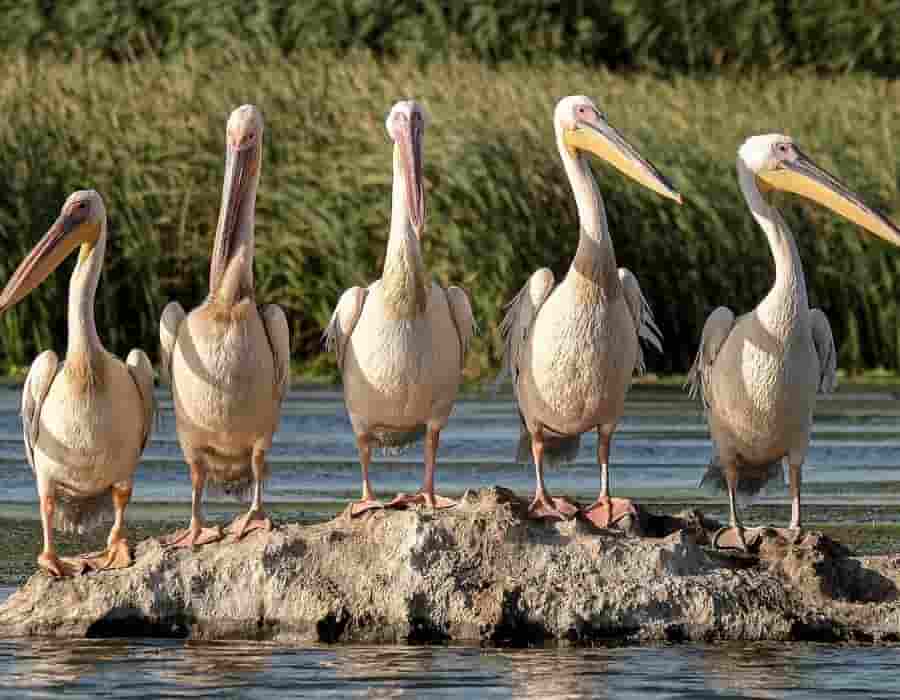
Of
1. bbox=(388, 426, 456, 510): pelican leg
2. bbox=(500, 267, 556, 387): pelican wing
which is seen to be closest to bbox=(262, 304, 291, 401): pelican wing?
bbox=(388, 426, 456, 510): pelican leg

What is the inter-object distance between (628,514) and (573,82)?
43.1ft

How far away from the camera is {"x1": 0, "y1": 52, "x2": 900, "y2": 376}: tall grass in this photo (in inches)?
706

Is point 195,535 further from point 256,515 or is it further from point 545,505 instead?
point 545,505

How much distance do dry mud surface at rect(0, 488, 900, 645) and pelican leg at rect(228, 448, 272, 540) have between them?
0.43 feet

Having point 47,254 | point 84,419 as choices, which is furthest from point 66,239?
point 84,419

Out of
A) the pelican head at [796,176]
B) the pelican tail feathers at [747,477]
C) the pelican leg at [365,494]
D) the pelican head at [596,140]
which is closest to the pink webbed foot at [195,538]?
the pelican leg at [365,494]

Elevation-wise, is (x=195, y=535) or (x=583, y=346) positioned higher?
(x=583, y=346)

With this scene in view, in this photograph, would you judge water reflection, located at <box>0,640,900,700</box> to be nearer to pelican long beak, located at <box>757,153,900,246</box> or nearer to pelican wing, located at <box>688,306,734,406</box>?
Result: pelican wing, located at <box>688,306,734,406</box>

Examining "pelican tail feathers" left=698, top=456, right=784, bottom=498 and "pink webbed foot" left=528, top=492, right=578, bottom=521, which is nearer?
"pink webbed foot" left=528, top=492, right=578, bottom=521

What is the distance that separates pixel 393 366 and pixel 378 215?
29.2 ft

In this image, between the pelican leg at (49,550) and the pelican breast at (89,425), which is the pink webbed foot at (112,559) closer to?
the pelican leg at (49,550)

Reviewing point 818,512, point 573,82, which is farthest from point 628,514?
point 573,82

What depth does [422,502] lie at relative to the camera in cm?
912

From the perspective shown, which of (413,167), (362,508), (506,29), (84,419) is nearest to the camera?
(362,508)
